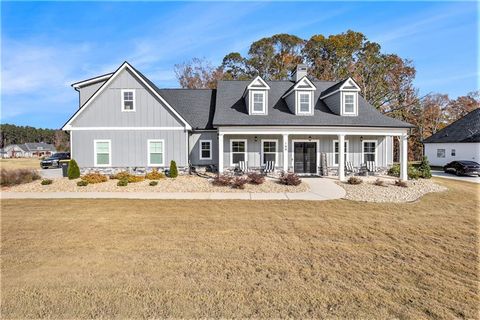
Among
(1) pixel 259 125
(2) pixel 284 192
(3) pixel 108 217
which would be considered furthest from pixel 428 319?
(1) pixel 259 125

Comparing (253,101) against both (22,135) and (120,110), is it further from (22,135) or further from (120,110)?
(22,135)

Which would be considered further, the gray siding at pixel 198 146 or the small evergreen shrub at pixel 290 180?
the gray siding at pixel 198 146

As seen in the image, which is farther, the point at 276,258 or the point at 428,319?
the point at 276,258

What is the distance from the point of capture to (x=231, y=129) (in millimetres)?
17219

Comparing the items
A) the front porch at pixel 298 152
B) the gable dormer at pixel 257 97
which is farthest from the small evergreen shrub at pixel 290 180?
the gable dormer at pixel 257 97

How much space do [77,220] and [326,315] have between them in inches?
319

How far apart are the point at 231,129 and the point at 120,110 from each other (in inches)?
295

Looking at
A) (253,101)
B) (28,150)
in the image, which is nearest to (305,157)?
(253,101)

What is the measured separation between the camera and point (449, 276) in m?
5.17

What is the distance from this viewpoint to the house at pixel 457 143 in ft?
94.7

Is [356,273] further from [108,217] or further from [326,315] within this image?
[108,217]

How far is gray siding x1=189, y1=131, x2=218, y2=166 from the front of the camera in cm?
1973

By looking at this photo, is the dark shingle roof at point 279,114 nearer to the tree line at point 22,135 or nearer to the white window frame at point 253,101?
the white window frame at point 253,101

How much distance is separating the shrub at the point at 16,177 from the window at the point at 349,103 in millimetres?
20254
